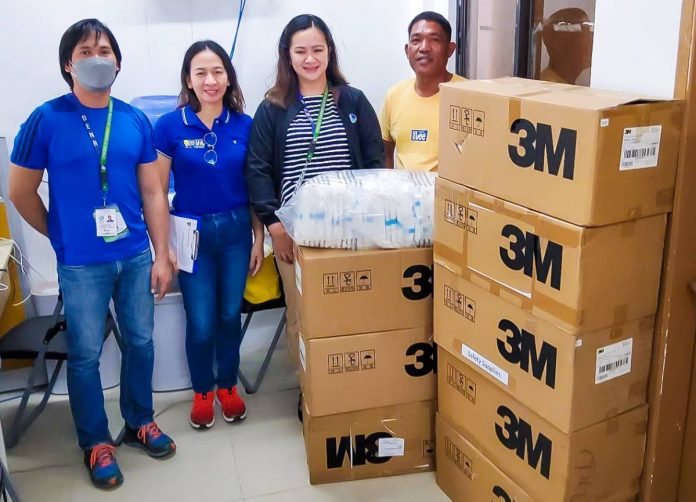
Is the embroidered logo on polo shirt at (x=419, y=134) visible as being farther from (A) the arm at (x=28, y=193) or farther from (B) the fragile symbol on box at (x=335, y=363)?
(A) the arm at (x=28, y=193)

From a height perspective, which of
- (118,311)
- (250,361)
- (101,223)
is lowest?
(250,361)

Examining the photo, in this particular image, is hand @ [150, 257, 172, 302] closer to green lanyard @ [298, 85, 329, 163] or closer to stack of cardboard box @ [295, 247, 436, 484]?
stack of cardboard box @ [295, 247, 436, 484]

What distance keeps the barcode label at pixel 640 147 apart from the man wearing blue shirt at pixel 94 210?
151 centimetres

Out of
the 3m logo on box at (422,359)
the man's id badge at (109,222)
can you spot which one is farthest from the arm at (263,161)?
the 3m logo on box at (422,359)

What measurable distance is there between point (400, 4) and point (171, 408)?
2.26 metres

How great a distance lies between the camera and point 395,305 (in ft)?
7.17

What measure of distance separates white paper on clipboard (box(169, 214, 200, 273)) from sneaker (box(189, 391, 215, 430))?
554 mm

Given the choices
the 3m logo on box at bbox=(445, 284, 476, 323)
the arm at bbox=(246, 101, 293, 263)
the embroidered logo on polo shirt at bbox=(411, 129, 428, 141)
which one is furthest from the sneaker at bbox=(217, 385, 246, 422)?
the embroidered logo on polo shirt at bbox=(411, 129, 428, 141)

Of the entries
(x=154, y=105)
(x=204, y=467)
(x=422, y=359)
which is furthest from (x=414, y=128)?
(x=204, y=467)

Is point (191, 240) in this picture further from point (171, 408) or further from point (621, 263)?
point (621, 263)

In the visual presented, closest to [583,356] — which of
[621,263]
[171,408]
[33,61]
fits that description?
[621,263]

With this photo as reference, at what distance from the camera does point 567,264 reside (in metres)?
1.56

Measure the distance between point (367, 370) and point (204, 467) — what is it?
750 millimetres

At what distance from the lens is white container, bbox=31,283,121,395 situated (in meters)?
2.96
